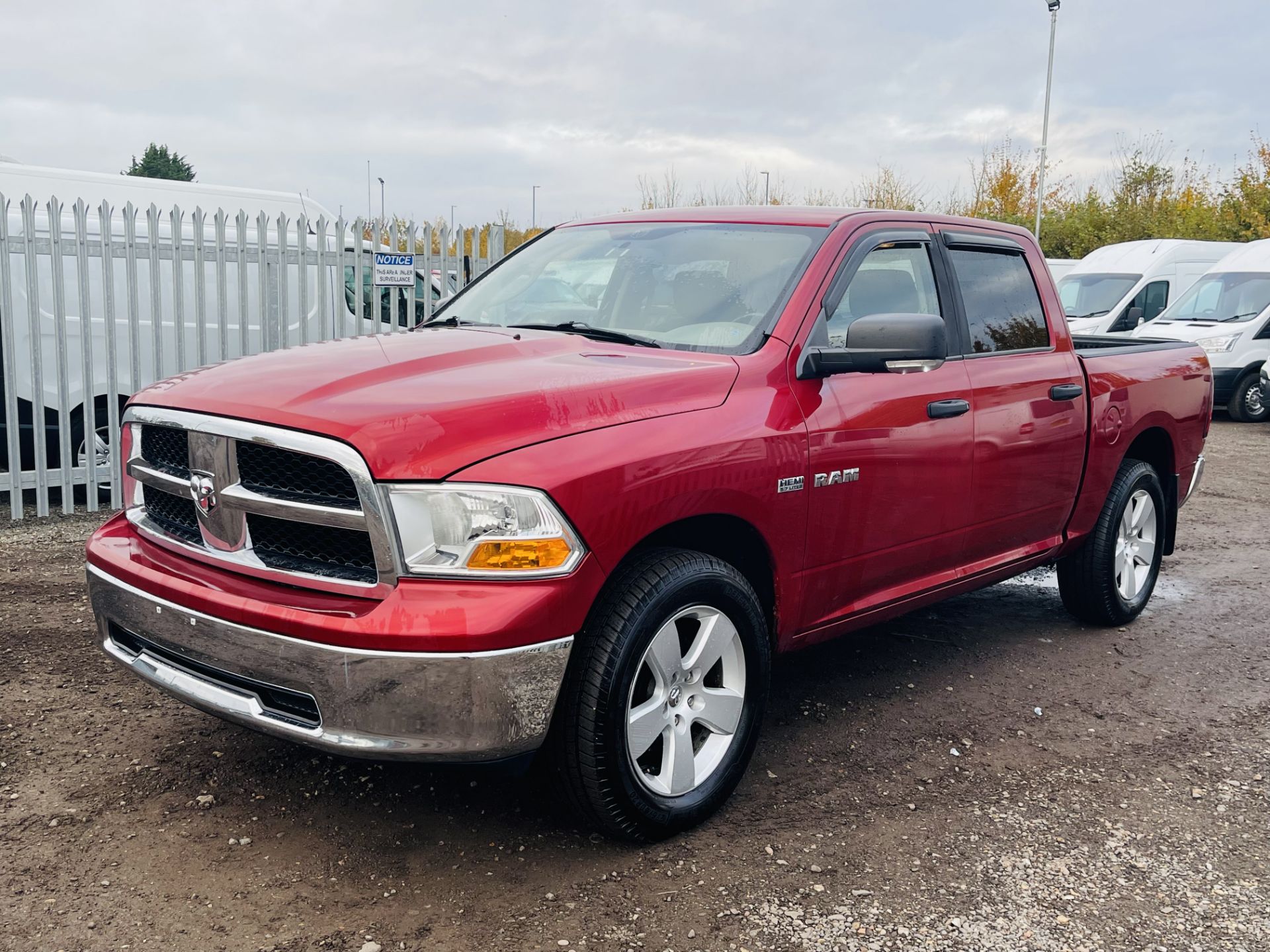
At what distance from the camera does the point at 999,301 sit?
464cm

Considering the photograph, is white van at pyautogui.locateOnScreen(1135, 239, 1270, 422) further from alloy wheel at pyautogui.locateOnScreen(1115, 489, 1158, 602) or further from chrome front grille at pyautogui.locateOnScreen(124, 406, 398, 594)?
chrome front grille at pyautogui.locateOnScreen(124, 406, 398, 594)

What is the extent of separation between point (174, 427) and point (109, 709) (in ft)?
4.99

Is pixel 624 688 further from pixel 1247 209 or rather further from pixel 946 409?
pixel 1247 209

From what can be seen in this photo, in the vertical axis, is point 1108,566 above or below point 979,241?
below

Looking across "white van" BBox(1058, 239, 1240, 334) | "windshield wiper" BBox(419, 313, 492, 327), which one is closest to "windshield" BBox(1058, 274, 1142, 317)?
"white van" BBox(1058, 239, 1240, 334)

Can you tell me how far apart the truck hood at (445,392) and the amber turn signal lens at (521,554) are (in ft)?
0.70

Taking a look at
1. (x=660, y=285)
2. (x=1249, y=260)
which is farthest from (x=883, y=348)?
(x=1249, y=260)

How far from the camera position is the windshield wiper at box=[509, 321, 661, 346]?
3758 millimetres

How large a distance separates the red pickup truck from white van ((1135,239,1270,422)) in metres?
12.1

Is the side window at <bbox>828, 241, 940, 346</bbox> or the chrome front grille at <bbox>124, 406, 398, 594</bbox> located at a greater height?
the side window at <bbox>828, 241, 940, 346</bbox>

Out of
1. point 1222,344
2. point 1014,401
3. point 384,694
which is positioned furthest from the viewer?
point 1222,344

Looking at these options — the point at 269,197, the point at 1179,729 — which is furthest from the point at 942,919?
the point at 269,197

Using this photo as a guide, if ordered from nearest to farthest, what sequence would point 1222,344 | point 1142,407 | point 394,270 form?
1. point 1142,407
2. point 394,270
3. point 1222,344

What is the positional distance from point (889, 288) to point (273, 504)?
7.68 feet
